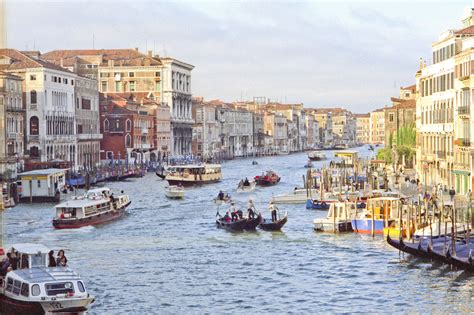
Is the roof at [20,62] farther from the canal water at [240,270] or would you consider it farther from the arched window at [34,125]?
the canal water at [240,270]

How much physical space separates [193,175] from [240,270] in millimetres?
23854

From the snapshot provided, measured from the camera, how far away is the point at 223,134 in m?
81.5

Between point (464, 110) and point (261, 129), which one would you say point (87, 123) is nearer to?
point (464, 110)

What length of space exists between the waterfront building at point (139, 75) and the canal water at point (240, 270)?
37.6m

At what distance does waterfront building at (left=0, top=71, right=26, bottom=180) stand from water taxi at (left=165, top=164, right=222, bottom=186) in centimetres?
584

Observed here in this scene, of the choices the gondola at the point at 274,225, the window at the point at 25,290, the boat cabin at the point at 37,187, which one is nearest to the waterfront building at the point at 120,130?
the boat cabin at the point at 37,187

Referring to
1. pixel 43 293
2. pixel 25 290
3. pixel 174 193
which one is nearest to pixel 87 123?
pixel 174 193

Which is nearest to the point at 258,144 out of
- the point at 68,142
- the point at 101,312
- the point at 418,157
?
the point at 68,142

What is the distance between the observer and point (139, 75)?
207 ft

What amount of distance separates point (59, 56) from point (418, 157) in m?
33.2

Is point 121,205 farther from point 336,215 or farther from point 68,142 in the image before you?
point 68,142

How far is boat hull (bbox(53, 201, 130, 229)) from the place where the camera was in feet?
74.9

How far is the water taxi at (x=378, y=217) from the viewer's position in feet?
67.9

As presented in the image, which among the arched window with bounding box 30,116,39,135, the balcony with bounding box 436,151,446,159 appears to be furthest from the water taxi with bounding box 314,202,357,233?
the arched window with bounding box 30,116,39,135
